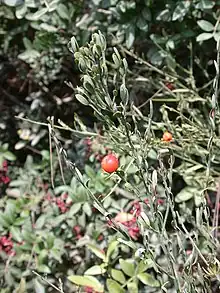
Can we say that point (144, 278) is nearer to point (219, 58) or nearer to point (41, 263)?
point (41, 263)

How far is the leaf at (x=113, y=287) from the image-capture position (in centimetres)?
141

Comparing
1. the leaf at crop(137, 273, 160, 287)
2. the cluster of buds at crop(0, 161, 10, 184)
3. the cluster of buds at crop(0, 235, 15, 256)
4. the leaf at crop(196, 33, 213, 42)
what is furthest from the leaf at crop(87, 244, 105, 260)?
the leaf at crop(196, 33, 213, 42)

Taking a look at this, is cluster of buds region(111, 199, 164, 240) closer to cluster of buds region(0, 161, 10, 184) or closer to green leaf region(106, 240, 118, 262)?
green leaf region(106, 240, 118, 262)

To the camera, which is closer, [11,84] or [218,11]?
[218,11]

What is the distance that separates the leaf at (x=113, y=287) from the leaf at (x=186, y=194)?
0.32 meters

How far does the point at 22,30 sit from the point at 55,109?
0.29 m

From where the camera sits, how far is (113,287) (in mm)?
1415

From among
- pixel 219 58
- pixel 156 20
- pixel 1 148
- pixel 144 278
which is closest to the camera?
pixel 219 58

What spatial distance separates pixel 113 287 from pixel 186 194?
36cm

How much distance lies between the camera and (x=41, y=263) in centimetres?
161

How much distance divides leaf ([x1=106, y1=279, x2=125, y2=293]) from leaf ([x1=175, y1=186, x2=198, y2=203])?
0.32 metres

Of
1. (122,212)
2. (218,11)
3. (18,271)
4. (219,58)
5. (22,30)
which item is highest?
(219,58)

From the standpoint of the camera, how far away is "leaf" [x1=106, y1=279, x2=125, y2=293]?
1410 millimetres

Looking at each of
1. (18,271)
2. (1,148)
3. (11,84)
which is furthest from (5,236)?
(11,84)
